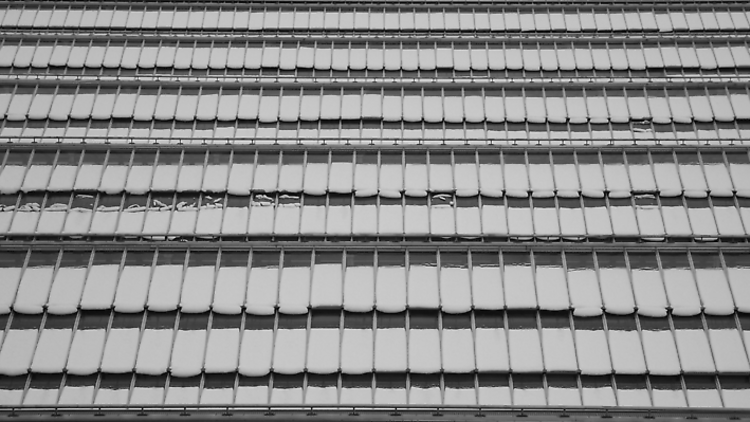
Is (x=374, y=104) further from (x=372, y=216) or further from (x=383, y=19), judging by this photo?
(x=383, y=19)

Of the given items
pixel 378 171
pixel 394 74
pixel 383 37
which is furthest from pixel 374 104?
pixel 383 37

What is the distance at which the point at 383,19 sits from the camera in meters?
54.3

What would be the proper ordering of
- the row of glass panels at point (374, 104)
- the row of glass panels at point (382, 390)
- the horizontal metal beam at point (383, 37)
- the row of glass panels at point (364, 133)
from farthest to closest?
the horizontal metal beam at point (383, 37) < the row of glass panels at point (374, 104) < the row of glass panels at point (364, 133) < the row of glass panels at point (382, 390)

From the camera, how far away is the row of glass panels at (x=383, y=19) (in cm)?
5362

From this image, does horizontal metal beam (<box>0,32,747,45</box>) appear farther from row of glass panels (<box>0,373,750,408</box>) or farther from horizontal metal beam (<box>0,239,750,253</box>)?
row of glass panels (<box>0,373,750,408</box>)

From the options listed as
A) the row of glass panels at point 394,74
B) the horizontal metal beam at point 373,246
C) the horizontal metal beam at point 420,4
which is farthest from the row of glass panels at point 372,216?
the horizontal metal beam at point 420,4

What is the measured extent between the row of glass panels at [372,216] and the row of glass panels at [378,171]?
45cm

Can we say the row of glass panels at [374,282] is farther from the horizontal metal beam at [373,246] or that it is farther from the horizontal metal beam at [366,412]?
the horizontal metal beam at [366,412]

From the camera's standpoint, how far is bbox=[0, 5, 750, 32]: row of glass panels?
5362 centimetres

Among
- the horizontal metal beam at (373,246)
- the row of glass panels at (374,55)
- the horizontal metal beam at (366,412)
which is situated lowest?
the horizontal metal beam at (366,412)

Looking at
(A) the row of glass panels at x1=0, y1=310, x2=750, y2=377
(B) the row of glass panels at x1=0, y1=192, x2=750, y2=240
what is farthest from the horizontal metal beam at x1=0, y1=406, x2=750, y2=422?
(B) the row of glass panels at x1=0, y1=192, x2=750, y2=240

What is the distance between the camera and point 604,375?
105ft

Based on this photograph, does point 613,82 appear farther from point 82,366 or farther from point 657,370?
point 82,366

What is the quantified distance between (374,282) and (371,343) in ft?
9.21
